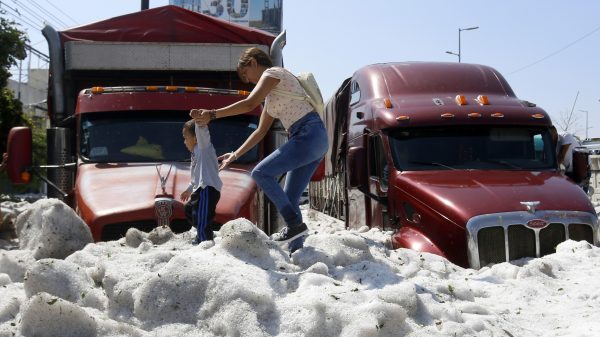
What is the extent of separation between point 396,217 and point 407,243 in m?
0.94

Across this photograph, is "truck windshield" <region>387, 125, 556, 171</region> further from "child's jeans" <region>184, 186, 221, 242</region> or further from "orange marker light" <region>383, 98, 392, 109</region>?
"child's jeans" <region>184, 186, 221, 242</region>

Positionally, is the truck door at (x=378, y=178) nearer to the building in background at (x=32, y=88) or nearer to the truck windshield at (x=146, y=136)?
the truck windshield at (x=146, y=136)

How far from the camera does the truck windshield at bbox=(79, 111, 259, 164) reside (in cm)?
739

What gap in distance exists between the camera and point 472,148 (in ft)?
28.3

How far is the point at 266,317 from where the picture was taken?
406cm

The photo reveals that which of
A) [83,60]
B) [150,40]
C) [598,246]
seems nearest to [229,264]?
[598,246]

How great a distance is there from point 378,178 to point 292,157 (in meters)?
3.92

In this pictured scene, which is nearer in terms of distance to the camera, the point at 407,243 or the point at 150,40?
the point at 407,243

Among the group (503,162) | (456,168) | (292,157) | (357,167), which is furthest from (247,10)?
(292,157)

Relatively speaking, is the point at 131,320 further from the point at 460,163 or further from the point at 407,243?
the point at 460,163

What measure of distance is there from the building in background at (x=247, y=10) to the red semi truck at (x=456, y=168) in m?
46.8

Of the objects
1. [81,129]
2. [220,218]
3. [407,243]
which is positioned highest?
[81,129]

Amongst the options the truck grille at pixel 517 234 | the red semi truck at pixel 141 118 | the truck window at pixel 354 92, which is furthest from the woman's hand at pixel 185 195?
the truck window at pixel 354 92

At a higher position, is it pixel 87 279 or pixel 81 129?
pixel 81 129
